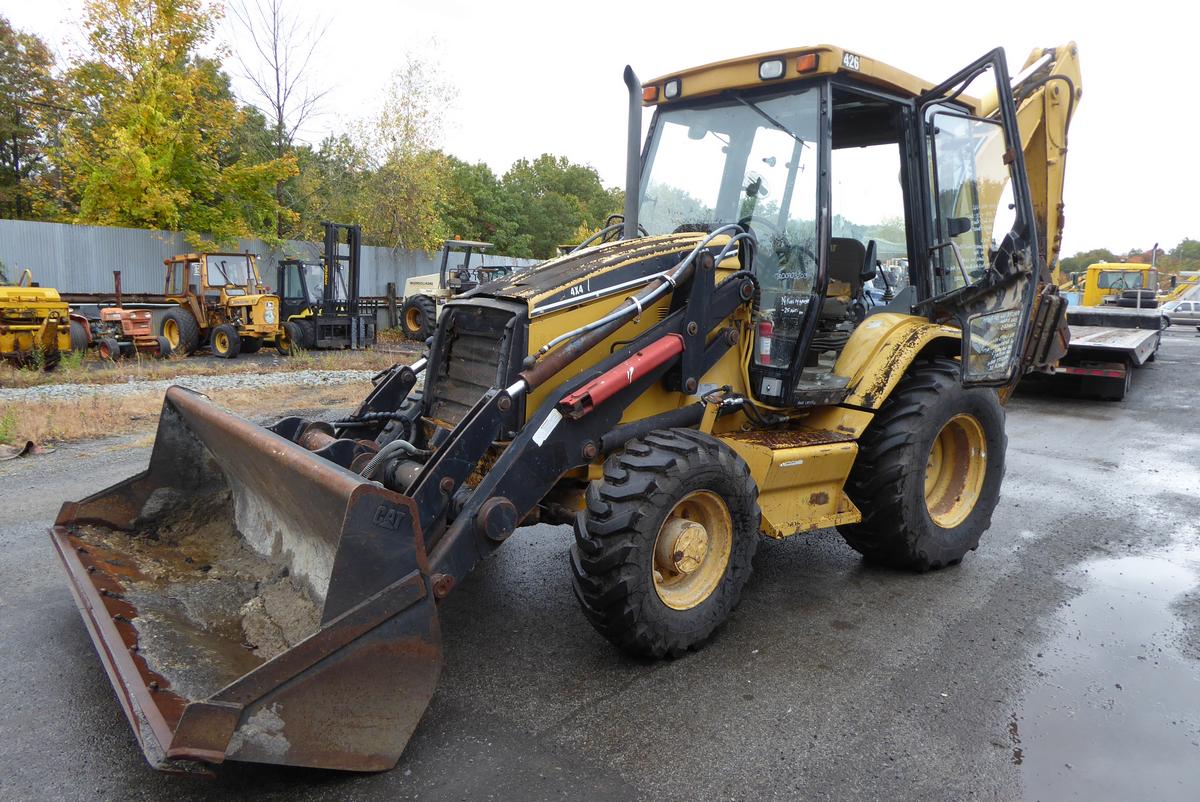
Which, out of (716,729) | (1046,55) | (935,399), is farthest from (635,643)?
(1046,55)

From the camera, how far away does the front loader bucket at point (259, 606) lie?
2.58m

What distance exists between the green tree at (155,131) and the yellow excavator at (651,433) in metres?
18.5

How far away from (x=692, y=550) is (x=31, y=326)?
13827 mm

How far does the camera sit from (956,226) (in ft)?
17.4

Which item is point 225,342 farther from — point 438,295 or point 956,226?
point 956,226

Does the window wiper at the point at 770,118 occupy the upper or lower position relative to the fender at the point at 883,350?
upper

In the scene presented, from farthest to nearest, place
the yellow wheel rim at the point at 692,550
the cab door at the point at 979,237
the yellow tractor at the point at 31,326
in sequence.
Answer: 1. the yellow tractor at the point at 31,326
2. the cab door at the point at 979,237
3. the yellow wheel rim at the point at 692,550

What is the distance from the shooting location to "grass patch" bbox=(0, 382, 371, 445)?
26.4ft

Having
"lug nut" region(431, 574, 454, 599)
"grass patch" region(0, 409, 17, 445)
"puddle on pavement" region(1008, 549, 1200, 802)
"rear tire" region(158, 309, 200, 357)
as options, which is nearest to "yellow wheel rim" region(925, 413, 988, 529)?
"puddle on pavement" region(1008, 549, 1200, 802)

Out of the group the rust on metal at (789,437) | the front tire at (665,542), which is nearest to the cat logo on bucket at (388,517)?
the front tire at (665,542)

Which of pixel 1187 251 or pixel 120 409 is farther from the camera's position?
pixel 1187 251

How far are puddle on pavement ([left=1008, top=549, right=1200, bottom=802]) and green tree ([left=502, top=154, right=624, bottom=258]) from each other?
133 ft

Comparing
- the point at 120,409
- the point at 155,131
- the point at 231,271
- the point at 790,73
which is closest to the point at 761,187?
the point at 790,73

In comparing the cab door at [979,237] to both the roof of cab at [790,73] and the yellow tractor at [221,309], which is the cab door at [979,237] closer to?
the roof of cab at [790,73]
